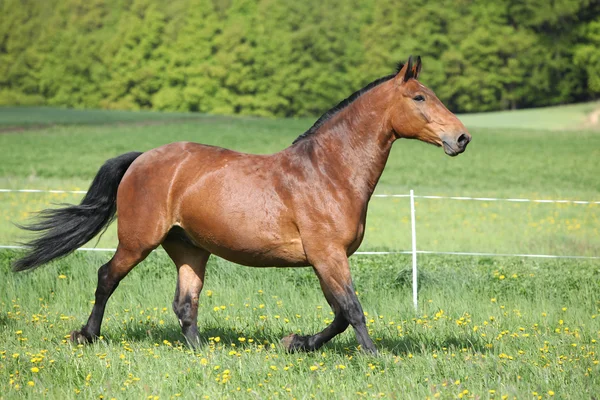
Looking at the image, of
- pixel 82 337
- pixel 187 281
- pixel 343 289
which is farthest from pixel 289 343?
pixel 82 337

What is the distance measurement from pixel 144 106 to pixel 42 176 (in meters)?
29.5

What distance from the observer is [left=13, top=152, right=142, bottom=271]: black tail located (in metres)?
7.06

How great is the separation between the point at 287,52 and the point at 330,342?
155 ft

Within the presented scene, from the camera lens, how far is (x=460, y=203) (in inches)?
867

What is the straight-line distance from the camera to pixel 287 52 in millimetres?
52969

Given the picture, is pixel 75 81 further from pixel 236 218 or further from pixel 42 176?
pixel 236 218

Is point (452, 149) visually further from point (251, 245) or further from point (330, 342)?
point (330, 342)

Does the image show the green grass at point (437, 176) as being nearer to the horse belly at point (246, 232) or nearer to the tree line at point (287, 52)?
the tree line at point (287, 52)

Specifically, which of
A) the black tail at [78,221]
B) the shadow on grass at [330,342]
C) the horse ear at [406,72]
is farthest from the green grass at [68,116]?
the horse ear at [406,72]

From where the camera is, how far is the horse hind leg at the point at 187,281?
683 cm

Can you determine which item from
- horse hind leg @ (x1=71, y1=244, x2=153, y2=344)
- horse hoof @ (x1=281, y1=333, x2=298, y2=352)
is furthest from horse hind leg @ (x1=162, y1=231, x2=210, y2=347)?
horse hoof @ (x1=281, y1=333, x2=298, y2=352)

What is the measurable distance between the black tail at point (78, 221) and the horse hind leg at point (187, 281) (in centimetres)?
68

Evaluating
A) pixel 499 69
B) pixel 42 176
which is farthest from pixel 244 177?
pixel 499 69

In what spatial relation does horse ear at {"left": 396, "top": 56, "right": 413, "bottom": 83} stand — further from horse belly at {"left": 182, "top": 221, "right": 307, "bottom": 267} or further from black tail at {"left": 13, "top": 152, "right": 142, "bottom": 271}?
black tail at {"left": 13, "top": 152, "right": 142, "bottom": 271}
